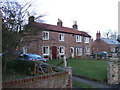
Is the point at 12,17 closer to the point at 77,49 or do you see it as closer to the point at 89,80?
the point at 89,80

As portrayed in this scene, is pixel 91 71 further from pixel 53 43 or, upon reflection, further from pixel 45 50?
pixel 53 43

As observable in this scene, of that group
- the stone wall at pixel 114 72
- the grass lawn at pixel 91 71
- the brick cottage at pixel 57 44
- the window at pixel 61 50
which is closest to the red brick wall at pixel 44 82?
the grass lawn at pixel 91 71

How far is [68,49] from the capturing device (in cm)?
2461

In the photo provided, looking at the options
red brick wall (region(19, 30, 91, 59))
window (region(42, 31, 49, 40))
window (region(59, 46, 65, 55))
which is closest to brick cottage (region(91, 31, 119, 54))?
red brick wall (region(19, 30, 91, 59))

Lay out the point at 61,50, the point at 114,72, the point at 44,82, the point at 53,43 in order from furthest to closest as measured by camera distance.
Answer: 1. the point at 61,50
2. the point at 53,43
3. the point at 114,72
4. the point at 44,82

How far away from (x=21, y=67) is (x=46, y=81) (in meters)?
4.42

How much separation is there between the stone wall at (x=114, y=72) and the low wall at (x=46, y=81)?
165 inches

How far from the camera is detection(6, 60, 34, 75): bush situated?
951cm

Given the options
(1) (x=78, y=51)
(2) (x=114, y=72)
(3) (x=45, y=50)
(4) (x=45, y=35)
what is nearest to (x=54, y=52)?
(3) (x=45, y=50)

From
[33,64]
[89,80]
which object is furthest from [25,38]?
[89,80]

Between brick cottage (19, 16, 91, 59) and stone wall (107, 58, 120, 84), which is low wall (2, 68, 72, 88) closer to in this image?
stone wall (107, 58, 120, 84)

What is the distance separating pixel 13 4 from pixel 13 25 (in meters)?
2.48

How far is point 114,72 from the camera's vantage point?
32.4 feet

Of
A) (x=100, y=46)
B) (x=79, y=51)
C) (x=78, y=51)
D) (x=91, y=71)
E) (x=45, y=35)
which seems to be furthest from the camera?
(x=100, y=46)
